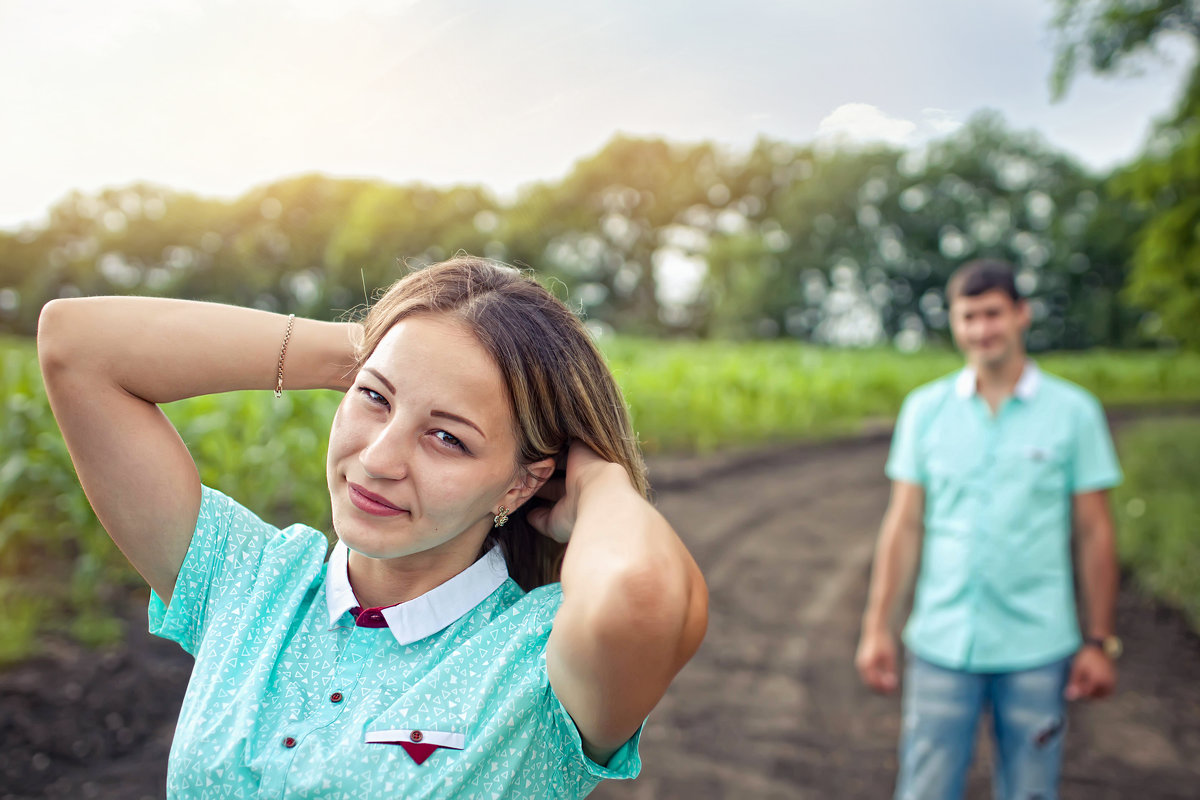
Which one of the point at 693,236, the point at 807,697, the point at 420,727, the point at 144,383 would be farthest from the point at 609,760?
the point at 693,236

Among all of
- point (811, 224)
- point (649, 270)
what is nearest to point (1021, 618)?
point (649, 270)

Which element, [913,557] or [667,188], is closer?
[913,557]

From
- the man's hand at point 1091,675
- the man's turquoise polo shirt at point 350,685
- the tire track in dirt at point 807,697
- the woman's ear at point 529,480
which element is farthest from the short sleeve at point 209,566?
the tire track in dirt at point 807,697

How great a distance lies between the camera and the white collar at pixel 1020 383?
95.8 inches

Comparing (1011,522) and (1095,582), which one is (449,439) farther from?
(1095,582)

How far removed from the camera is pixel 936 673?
240 cm

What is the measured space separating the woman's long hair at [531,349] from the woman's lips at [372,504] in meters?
0.16

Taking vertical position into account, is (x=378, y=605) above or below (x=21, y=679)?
above

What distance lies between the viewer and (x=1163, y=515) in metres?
6.59

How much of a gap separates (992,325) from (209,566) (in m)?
2.24

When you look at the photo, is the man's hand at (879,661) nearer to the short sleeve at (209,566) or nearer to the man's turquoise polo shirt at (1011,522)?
the man's turquoise polo shirt at (1011,522)

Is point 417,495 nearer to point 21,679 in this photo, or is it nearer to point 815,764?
point 21,679

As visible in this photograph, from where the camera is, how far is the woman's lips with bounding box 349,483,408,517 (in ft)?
2.92

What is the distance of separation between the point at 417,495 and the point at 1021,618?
2.03 meters
